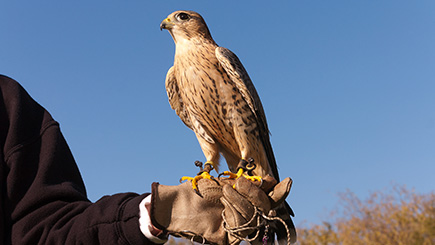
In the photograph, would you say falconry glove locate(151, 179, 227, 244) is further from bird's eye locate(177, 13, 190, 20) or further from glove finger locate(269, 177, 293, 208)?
bird's eye locate(177, 13, 190, 20)

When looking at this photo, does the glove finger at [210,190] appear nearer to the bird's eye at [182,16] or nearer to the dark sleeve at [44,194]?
the dark sleeve at [44,194]

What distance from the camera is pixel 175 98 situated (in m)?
3.72

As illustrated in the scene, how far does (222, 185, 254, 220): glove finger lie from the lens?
1.98 metres

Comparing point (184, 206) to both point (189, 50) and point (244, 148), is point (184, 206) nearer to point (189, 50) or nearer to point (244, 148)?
point (244, 148)

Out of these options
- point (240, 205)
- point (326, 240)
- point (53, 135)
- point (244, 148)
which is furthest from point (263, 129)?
point (326, 240)

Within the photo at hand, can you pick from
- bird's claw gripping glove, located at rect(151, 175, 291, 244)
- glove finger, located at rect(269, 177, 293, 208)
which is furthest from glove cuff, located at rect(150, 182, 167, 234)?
glove finger, located at rect(269, 177, 293, 208)

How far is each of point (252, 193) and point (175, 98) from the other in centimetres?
183

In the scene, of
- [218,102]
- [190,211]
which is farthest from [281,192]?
[218,102]

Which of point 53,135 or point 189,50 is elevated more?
point 189,50

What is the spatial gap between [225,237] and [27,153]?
1.01 m

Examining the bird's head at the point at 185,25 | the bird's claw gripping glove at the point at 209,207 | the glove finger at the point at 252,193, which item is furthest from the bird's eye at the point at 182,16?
the glove finger at the point at 252,193

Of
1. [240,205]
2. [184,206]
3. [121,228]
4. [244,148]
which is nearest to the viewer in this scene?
[121,228]

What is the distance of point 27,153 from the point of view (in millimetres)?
2021

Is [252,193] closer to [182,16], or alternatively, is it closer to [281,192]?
[281,192]
